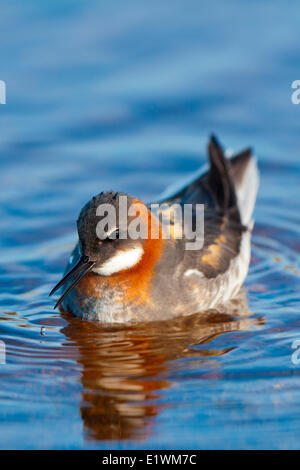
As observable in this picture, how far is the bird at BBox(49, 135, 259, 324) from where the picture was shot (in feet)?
26.6

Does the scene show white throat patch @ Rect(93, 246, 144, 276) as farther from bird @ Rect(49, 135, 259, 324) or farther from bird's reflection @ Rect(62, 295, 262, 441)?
bird's reflection @ Rect(62, 295, 262, 441)

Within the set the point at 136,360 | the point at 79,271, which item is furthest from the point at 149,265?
the point at 136,360

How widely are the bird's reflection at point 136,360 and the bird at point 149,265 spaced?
0.54 feet

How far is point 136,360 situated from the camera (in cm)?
789

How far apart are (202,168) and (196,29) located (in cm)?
434

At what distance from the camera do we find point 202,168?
11.4m

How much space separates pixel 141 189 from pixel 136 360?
13.7 feet

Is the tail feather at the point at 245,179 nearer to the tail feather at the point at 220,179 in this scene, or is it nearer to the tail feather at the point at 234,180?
the tail feather at the point at 234,180

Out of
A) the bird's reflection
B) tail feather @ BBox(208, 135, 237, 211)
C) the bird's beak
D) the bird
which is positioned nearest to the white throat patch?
the bird

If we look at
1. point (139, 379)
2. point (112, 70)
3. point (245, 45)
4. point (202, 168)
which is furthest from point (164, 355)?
point (245, 45)

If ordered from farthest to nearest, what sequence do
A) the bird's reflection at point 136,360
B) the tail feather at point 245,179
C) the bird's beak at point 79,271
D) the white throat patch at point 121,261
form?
the tail feather at point 245,179
the white throat patch at point 121,261
the bird's beak at point 79,271
the bird's reflection at point 136,360

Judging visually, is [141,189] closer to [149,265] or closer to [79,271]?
[149,265]

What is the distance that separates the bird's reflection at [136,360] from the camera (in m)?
6.96

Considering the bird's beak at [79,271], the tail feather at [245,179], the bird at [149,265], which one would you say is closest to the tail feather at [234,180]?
the tail feather at [245,179]
